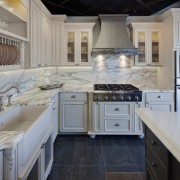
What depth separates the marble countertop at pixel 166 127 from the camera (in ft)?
4.26

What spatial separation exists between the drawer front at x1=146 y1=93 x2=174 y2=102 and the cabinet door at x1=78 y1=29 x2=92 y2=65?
4.91 feet

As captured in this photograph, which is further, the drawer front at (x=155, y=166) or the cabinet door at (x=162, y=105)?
the cabinet door at (x=162, y=105)

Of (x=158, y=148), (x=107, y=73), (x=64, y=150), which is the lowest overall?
(x=64, y=150)

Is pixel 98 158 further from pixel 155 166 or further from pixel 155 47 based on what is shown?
pixel 155 47

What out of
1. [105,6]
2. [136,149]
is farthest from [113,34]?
[136,149]

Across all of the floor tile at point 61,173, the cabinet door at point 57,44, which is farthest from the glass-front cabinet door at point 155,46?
the floor tile at point 61,173

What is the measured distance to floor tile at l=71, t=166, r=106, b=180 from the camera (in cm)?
281

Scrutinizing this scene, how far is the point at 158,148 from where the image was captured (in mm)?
1697

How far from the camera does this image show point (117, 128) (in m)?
4.31

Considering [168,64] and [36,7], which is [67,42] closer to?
[36,7]

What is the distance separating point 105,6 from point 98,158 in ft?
9.67

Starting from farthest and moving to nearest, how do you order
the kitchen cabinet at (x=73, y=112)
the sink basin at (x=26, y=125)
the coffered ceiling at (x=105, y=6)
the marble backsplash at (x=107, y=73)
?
1. the marble backsplash at (x=107, y=73)
2. the kitchen cabinet at (x=73, y=112)
3. the coffered ceiling at (x=105, y=6)
4. the sink basin at (x=26, y=125)

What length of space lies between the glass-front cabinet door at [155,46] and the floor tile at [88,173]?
8.84ft

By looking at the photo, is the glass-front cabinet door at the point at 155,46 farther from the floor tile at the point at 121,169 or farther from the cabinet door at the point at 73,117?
the floor tile at the point at 121,169
